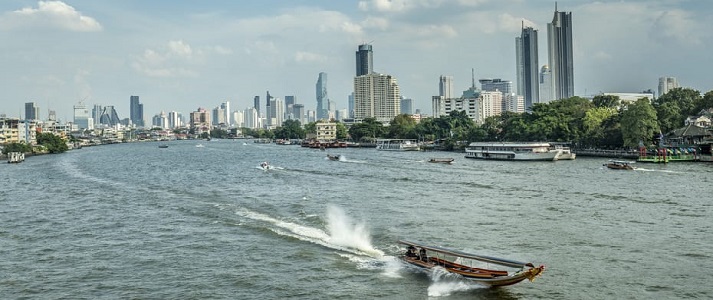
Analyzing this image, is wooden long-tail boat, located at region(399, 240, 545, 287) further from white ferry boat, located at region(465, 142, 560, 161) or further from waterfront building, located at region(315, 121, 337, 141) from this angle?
waterfront building, located at region(315, 121, 337, 141)

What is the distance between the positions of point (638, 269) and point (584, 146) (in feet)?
198

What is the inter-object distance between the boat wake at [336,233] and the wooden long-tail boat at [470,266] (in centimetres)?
219

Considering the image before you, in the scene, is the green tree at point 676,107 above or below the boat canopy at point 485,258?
above

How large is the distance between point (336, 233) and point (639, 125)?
1866 inches

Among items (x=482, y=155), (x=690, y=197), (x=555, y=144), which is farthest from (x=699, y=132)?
(x=690, y=197)

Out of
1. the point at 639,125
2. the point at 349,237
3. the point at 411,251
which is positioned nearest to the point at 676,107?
the point at 639,125

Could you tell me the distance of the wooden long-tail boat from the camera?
52.7 feet

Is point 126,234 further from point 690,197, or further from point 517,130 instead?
point 517,130

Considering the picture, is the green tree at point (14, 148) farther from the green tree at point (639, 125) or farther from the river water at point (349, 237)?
the green tree at point (639, 125)

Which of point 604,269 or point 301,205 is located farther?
point 301,205

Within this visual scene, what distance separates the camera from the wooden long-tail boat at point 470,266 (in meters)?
16.1

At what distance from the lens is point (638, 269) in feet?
60.4

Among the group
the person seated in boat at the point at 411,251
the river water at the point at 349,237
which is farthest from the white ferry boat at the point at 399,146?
the person seated in boat at the point at 411,251

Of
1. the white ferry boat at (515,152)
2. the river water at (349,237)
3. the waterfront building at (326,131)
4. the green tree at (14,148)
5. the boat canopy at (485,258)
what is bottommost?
the river water at (349,237)
